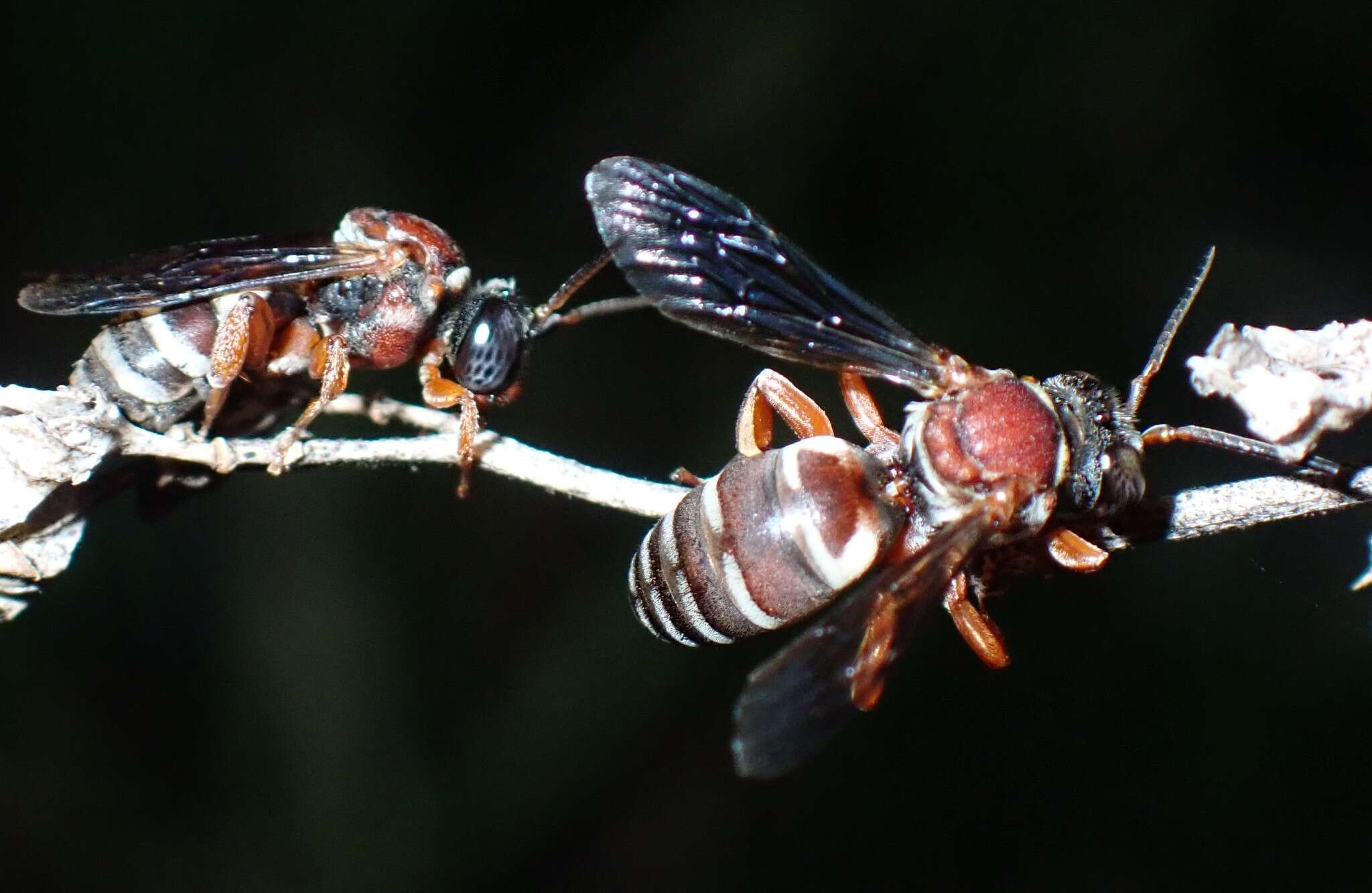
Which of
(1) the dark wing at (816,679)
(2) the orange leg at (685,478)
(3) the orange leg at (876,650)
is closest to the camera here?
(1) the dark wing at (816,679)

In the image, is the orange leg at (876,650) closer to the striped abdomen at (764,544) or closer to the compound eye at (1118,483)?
the striped abdomen at (764,544)

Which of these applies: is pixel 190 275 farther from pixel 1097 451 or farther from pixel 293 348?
pixel 1097 451

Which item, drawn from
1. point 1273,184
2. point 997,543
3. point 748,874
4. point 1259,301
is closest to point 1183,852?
point 748,874

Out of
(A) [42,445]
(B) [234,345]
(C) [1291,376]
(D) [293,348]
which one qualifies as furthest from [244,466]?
(C) [1291,376]

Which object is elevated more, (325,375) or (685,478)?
(325,375)

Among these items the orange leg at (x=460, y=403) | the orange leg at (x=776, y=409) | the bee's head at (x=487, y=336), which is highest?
the bee's head at (x=487, y=336)

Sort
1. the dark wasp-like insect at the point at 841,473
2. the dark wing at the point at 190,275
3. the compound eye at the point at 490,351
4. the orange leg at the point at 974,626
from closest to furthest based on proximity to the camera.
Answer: the dark wasp-like insect at the point at 841,473, the orange leg at the point at 974,626, the dark wing at the point at 190,275, the compound eye at the point at 490,351

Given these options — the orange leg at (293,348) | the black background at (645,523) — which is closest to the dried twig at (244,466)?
the orange leg at (293,348)
